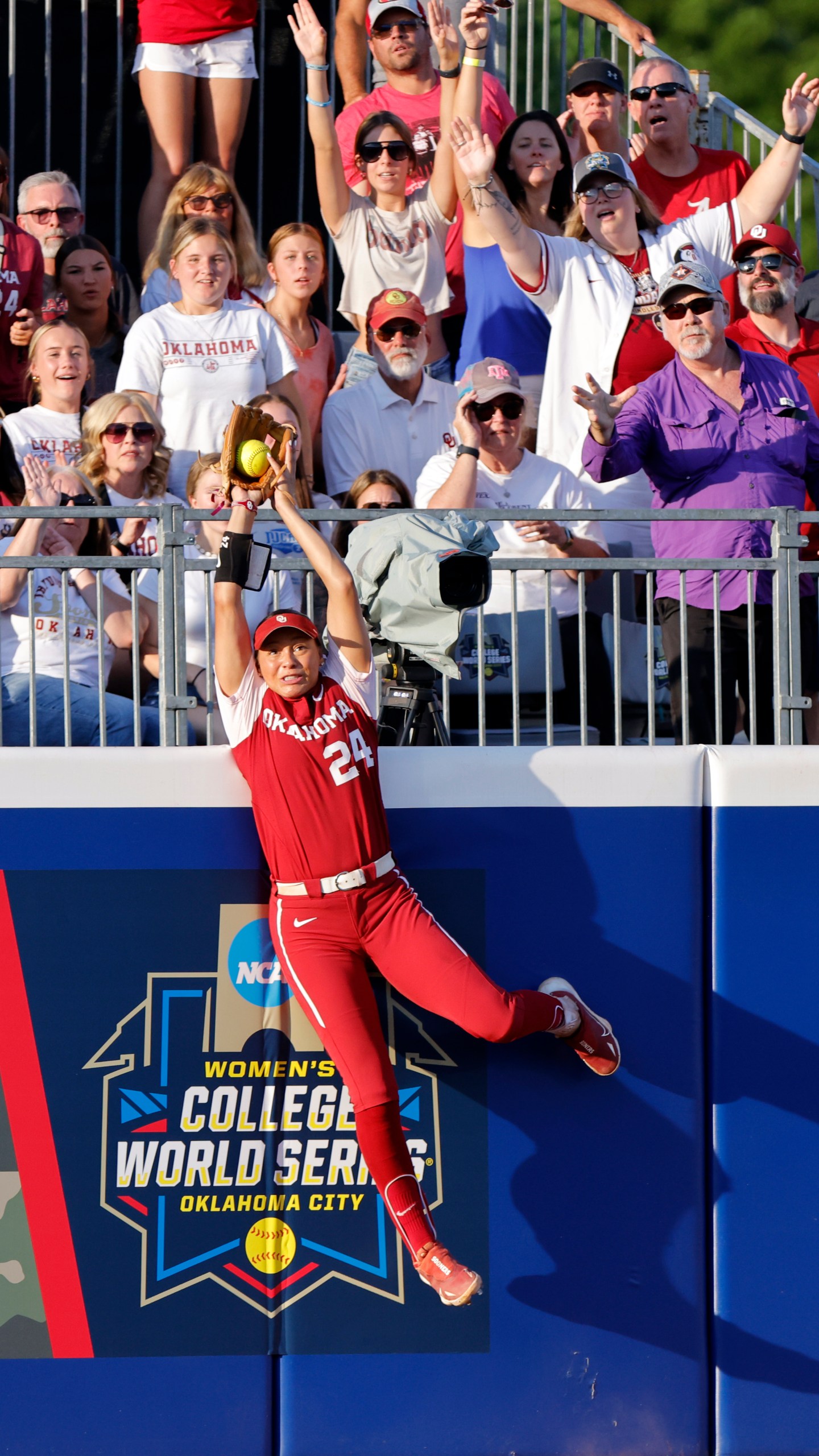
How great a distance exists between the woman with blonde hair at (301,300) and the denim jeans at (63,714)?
273 centimetres

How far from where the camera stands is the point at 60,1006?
4141 millimetres

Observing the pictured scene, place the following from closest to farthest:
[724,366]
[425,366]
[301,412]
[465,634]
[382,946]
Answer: [382,946]
[465,634]
[724,366]
[301,412]
[425,366]

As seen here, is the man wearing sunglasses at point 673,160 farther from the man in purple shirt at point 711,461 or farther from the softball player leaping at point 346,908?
the softball player leaping at point 346,908

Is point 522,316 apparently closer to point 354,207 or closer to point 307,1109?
point 354,207

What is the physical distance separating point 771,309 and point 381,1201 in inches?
206

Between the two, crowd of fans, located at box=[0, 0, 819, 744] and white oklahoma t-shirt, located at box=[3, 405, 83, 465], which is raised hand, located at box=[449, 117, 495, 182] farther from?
white oklahoma t-shirt, located at box=[3, 405, 83, 465]

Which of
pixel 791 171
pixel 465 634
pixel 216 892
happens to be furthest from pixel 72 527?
pixel 791 171

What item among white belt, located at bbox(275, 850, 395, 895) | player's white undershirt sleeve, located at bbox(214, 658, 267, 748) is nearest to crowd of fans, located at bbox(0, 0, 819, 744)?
player's white undershirt sleeve, located at bbox(214, 658, 267, 748)

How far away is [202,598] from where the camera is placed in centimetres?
629

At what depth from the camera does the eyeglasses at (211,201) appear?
27.1ft

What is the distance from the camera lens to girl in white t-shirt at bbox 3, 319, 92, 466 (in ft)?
24.2

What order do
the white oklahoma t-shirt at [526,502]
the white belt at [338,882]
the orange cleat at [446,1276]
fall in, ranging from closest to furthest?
the orange cleat at [446,1276] < the white belt at [338,882] < the white oklahoma t-shirt at [526,502]

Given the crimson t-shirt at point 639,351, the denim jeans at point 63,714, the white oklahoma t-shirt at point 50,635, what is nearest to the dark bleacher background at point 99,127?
the crimson t-shirt at point 639,351

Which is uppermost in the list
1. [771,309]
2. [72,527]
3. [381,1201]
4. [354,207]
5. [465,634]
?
[354,207]
